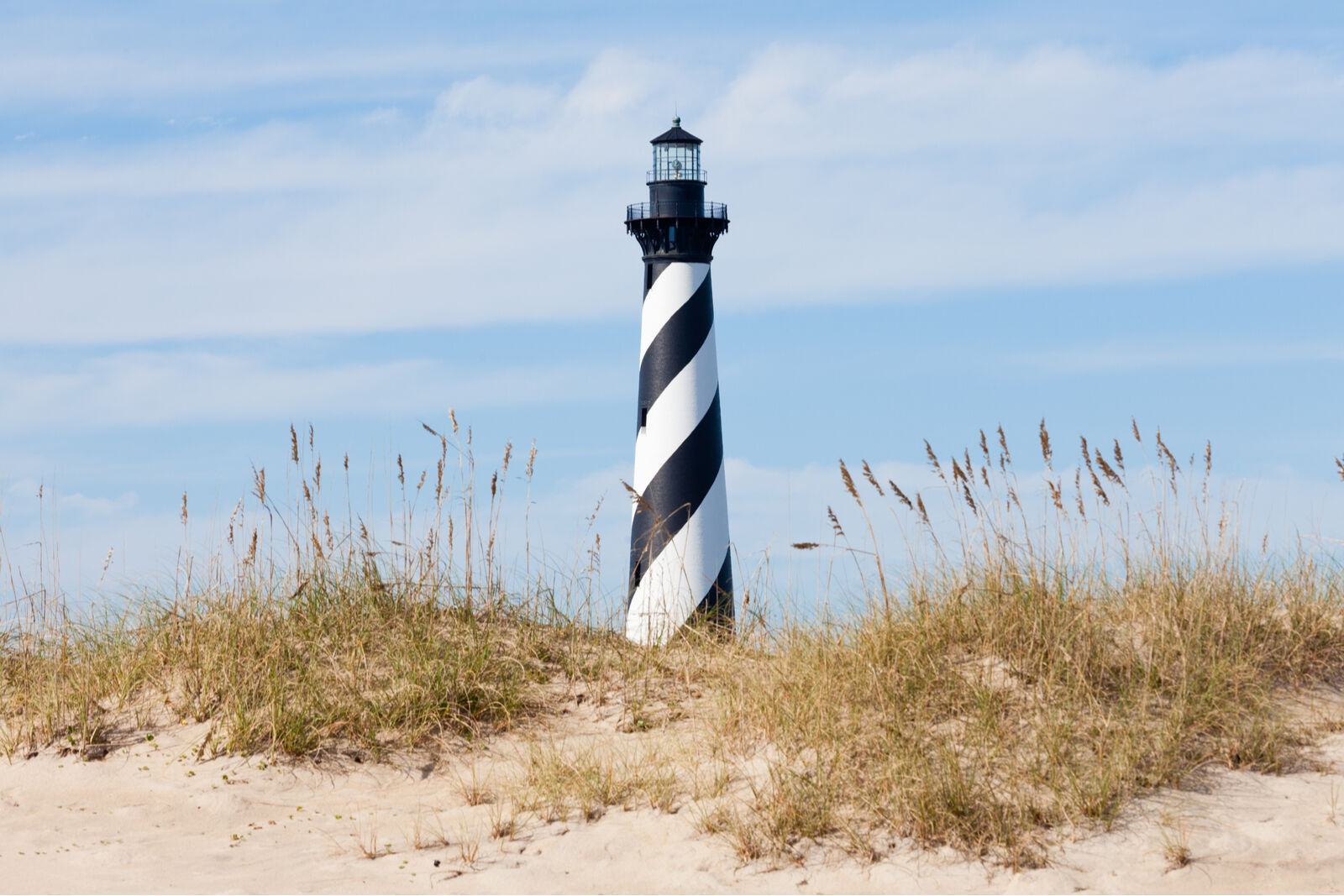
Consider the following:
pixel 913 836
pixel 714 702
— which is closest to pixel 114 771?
pixel 714 702

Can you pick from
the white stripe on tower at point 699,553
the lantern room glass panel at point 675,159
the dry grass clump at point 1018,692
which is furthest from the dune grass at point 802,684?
the lantern room glass panel at point 675,159

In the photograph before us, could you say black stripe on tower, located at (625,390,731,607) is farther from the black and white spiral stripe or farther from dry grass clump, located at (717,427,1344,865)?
dry grass clump, located at (717,427,1344,865)

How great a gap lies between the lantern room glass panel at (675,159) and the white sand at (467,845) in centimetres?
901

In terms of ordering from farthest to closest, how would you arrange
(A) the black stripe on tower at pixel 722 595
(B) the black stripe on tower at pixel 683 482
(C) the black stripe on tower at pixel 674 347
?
(C) the black stripe on tower at pixel 674 347 < (B) the black stripe on tower at pixel 683 482 < (A) the black stripe on tower at pixel 722 595

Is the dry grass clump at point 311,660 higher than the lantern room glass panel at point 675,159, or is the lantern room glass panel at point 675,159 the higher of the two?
the lantern room glass panel at point 675,159

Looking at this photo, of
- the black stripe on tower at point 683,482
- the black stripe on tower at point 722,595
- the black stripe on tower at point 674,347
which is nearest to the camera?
the black stripe on tower at point 722,595

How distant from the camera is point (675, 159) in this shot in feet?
43.1

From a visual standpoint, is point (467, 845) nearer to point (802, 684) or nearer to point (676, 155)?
point (802, 684)

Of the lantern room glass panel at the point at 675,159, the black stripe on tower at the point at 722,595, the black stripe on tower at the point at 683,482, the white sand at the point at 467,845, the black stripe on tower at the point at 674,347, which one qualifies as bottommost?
the white sand at the point at 467,845

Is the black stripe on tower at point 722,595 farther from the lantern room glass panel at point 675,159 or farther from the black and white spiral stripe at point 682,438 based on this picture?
the lantern room glass panel at point 675,159

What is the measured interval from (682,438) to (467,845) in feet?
25.3

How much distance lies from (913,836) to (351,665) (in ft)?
10.7

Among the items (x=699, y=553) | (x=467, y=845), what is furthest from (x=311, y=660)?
(x=699, y=553)

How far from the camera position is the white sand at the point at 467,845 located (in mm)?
4098
